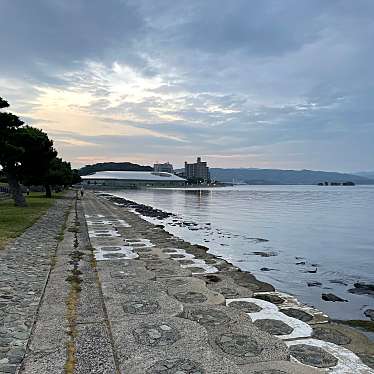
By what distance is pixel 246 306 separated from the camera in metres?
6.62

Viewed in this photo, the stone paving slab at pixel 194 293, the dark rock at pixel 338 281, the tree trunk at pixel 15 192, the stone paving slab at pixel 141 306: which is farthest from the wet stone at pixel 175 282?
the tree trunk at pixel 15 192

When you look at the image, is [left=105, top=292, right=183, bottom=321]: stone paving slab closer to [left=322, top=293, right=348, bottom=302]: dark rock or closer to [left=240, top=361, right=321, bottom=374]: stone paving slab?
[left=240, top=361, right=321, bottom=374]: stone paving slab

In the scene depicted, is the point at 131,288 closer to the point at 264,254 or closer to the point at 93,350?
the point at 93,350

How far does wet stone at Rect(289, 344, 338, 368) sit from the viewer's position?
14.5 feet

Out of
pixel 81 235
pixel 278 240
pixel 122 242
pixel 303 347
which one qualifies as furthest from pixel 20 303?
pixel 278 240

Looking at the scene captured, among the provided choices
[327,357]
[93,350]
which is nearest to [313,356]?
[327,357]

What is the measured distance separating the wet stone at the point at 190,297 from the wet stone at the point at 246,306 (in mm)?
522

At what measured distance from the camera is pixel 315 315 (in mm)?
6461

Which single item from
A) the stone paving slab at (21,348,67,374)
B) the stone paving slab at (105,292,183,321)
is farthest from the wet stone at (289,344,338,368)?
the stone paving slab at (21,348,67,374)

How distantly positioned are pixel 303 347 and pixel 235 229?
19648 mm

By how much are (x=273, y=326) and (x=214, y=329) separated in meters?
0.97

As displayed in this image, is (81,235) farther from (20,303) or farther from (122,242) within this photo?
(20,303)

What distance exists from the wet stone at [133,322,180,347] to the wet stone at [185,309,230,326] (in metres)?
0.58

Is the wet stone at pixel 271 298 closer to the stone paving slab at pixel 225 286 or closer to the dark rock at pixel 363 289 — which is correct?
the stone paving slab at pixel 225 286
